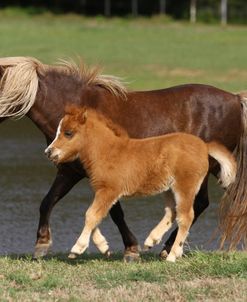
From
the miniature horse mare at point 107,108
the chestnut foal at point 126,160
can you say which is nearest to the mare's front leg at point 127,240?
the miniature horse mare at point 107,108

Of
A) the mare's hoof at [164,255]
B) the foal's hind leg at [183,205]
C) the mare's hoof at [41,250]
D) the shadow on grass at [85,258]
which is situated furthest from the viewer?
the mare's hoof at [41,250]

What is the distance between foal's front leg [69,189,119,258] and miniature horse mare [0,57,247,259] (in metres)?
0.67

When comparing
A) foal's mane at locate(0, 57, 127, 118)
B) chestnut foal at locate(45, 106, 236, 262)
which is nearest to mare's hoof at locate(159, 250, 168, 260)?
chestnut foal at locate(45, 106, 236, 262)

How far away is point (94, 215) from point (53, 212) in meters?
4.77

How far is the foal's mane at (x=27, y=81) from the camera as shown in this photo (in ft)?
31.3

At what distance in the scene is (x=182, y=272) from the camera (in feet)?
26.5

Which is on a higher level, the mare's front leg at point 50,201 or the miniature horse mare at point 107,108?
the miniature horse mare at point 107,108

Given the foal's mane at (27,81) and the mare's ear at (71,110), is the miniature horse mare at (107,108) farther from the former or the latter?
the mare's ear at (71,110)

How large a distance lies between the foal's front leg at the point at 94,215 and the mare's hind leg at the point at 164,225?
47 centimetres

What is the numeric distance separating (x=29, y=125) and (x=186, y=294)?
45.2 feet

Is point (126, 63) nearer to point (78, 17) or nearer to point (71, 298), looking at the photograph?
point (78, 17)

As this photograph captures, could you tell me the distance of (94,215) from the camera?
28.4 ft

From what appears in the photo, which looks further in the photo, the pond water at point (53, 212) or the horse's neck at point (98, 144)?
the pond water at point (53, 212)

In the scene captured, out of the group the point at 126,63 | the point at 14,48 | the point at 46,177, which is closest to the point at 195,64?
the point at 126,63
